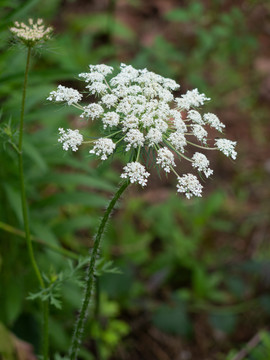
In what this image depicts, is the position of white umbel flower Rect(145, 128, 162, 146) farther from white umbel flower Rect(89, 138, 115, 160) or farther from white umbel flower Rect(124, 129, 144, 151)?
white umbel flower Rect(89, 138, 115, 160)

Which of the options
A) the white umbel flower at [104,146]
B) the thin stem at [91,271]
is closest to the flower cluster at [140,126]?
the white umbel flower at [104,146]

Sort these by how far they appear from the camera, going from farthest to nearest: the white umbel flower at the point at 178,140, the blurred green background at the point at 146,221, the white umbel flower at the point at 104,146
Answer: the blurred green background at the point at 146,221 → the white umbel flower at the point at 178,140 → the white umbel flower at the point at 104,146

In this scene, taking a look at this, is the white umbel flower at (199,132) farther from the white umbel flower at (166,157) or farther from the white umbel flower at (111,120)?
the white umbel flower at (111,120)

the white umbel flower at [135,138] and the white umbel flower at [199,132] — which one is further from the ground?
the white umbel flower at [199,132]

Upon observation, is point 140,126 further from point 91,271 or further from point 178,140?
point 91,271

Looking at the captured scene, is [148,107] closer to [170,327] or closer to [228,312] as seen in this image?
[170,327]

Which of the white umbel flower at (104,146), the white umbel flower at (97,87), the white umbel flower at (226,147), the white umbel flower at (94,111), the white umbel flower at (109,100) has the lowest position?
the white umbel flower at (104,146)

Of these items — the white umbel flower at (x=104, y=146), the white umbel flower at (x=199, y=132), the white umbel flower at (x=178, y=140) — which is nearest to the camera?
the white umbel flower at (x=104, y=146)

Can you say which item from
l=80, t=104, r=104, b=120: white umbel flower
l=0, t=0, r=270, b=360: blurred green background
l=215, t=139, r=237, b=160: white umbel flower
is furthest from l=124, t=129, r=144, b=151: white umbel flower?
l=215, t=139, r=237, b=160: white umbel flower
